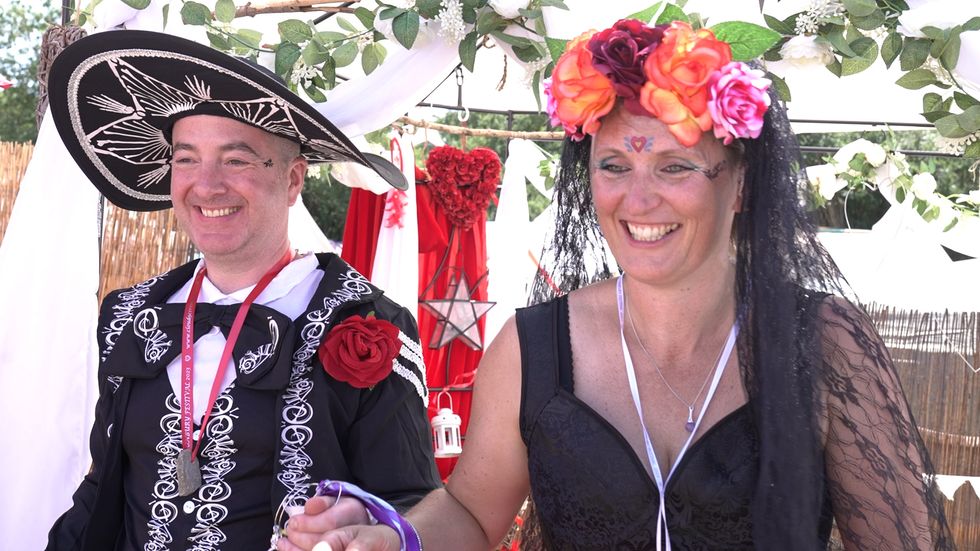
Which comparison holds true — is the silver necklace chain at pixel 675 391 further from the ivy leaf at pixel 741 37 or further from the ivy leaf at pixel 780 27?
the ivy leaf at pixel 780 27

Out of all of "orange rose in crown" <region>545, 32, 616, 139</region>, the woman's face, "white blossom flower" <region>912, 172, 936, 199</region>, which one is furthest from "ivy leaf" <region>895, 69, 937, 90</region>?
"white blossom flower" <region>912, 172, 936, 199</region>

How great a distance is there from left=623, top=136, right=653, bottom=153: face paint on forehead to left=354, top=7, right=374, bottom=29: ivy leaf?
5.52 ft

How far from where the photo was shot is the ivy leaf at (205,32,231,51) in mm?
3574

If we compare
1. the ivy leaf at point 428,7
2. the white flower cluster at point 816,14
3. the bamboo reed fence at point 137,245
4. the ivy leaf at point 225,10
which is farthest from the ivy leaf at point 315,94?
the bamboo reed fence at point 137,245

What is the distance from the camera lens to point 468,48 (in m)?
3.34

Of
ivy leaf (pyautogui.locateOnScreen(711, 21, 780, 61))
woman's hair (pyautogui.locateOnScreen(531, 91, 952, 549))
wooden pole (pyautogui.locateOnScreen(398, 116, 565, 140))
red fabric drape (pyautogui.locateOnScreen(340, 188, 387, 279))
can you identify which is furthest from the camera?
wooden pole (pyautogui.locateOnScreen(398, 116, 565, 140))

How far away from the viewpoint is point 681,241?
6.86 ft

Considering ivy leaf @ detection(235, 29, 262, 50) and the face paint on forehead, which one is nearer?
the face paint on forehead

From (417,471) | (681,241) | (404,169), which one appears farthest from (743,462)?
(404,169)

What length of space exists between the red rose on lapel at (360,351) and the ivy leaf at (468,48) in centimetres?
103

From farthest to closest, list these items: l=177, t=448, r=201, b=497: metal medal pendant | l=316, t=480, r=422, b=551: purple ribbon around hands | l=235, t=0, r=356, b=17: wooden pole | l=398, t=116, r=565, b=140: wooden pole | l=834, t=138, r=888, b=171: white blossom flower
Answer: l=834, t=138, r=888, b=171: white blossom flower → l=398, t=116, r=565, b=140: wooden pole → l=235, t=0, r=356, b=17: wooden pole → l=177, t=448, r=201, b=497: metal medal pendant → l=316, t=480, r=422, b=551: purple ribbon around hands

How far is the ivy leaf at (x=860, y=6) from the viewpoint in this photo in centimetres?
287

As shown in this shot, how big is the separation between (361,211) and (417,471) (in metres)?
3.08

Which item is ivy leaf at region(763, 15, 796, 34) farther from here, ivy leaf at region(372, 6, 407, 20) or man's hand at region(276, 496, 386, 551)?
man's hand at region(276, 496, 386, 551)
